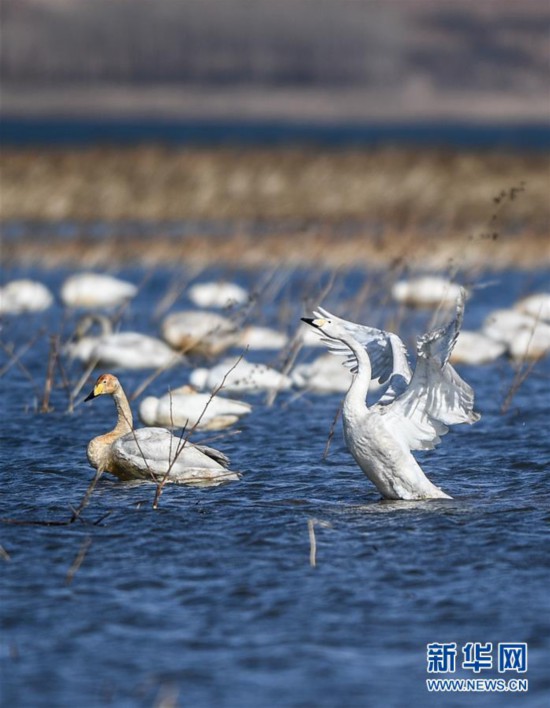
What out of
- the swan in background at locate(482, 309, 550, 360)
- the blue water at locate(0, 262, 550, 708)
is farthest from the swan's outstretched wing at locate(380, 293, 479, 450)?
the swan in background at locate(482, 309, 550, 360)

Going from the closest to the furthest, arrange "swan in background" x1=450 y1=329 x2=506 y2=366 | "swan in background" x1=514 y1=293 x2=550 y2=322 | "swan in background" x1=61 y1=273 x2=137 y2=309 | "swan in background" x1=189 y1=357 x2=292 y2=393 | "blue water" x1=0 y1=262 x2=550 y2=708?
"blue water" x1=0 y1=262 x2=550 y2=708, "swan in background" x1=189 y1=357 x2=292 y2=393, "swan in background" x1=450 y1=329 x2=506 y2=366, "swan in background" x1=514 y1=293 x2=550 y2=322, "swan in background" x1=61 y1=273 x2=137 y2=309

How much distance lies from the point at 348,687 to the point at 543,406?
6.56m

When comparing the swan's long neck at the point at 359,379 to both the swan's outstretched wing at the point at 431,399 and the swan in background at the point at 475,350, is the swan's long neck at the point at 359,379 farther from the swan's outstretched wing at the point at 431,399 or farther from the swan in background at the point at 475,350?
the swan in background at the point at 475,350

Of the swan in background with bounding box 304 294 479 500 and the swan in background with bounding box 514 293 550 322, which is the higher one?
the swan in background with bounding box 514 293 550 322

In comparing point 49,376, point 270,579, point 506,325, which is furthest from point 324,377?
point 270,579

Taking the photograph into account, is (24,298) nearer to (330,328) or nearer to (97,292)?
(97,292)

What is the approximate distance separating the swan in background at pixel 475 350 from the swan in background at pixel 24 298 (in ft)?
18.7

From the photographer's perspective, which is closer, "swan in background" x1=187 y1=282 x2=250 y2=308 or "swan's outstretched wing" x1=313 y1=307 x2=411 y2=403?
"swan's outstretched wing" x1=313 y1=307 x2=411 y2=403

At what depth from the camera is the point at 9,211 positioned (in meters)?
28.6

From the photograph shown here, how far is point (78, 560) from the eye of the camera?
6457 mm

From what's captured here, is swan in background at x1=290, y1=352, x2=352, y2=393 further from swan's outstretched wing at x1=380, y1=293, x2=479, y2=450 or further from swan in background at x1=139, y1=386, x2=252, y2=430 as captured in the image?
swan's outstretched wing at x1=380, y1=293, x2=479, y2=450

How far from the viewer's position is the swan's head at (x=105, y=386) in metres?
9.21

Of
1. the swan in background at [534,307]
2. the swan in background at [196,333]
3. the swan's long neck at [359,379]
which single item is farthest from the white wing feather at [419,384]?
the swan in background at [534,307]

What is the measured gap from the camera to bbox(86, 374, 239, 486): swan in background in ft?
27.2
